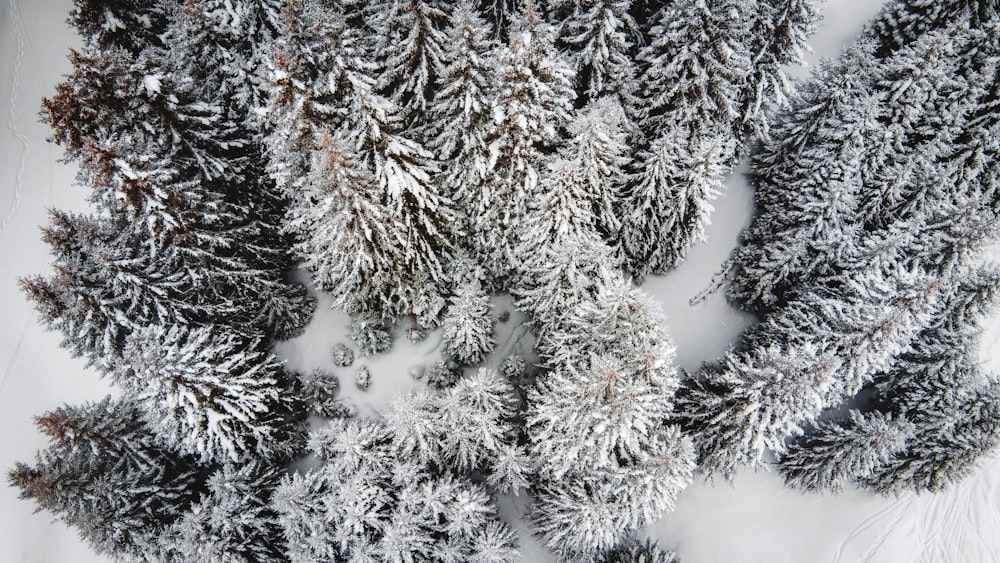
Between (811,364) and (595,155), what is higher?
(595,155)

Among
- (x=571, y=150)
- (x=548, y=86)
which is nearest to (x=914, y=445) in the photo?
(x=571, y=150)

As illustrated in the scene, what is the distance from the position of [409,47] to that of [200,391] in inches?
518

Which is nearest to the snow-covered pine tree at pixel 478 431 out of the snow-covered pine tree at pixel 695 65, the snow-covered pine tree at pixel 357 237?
the snow-covered pine tree at pixel 357 237

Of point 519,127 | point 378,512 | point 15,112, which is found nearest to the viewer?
point 378,512

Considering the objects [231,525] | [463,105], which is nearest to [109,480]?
[231,525]

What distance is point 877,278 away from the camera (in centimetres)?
1494

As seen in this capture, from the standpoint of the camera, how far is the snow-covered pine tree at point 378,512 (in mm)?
14023

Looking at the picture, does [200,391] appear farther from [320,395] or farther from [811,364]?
[811,364]

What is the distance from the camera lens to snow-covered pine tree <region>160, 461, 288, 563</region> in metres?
14.0

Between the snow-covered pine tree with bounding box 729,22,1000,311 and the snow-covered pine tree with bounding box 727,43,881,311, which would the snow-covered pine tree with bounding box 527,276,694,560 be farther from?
the snow-covered pine tree with bounding box 729,22,1000,311

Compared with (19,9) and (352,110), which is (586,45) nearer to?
(352,110)

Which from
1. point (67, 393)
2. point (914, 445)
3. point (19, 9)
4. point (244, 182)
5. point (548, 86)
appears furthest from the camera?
point (19, 9)

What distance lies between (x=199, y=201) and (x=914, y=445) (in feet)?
89.1

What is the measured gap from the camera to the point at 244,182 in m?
18.5
